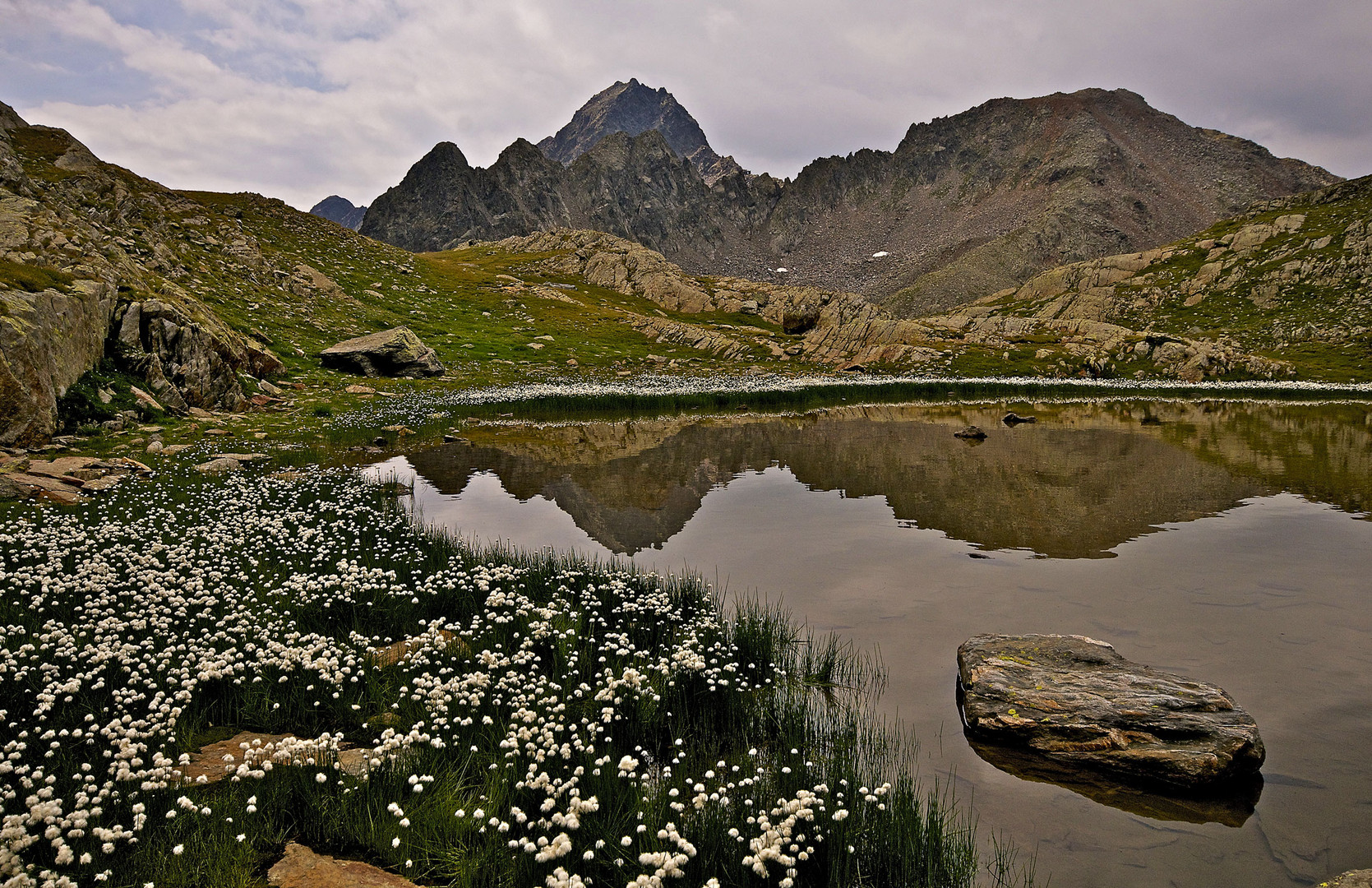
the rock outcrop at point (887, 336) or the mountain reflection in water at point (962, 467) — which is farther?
the rock outcrop at point (887, 336)

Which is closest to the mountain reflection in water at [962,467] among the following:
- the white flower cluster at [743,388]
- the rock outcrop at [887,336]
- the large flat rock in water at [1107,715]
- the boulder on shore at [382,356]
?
the large flat rock in water at [1107,715]

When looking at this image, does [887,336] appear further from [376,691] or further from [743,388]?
[376,691]

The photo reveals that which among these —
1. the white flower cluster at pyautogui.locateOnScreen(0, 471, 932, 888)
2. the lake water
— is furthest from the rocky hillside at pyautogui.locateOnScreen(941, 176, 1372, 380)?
the white flower cluster at pyautogui.locateOnScreen(0, 471, 932, 888)

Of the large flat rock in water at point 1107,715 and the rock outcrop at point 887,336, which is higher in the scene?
the rock outcrop at point 887,336

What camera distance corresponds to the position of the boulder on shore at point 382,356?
54281 millimetres

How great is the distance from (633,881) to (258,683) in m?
6.21

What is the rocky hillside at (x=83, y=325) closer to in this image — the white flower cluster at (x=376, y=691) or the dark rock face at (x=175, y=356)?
the dark rock face at (x=175, y=356)

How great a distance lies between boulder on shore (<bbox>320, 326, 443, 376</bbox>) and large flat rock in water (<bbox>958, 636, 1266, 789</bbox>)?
186 feet

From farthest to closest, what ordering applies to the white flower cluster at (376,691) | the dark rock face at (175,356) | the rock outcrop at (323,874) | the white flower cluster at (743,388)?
the white flower cluster at (743,388)
the dark rock face at (175,356)
the white flower cluster at (376,691)
the rock outcrop at (323,874)

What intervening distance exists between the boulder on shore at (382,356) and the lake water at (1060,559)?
26.4m

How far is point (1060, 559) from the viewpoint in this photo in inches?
568

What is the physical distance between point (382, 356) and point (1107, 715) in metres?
59.0

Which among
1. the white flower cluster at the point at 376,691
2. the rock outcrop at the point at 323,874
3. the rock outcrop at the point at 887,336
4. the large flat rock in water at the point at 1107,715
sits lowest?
the rock outcrop at the point at 323,874

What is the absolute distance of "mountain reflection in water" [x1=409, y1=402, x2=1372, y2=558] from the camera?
18203 mm
